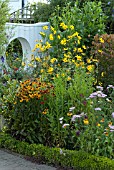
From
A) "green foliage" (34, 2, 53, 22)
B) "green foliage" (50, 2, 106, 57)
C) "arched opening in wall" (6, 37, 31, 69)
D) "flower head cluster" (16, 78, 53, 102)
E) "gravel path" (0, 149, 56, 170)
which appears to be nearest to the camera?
"gravel path" (0, 149, 56, 170)

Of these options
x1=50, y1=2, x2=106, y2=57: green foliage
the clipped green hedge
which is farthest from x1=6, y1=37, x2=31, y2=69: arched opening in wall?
the clipped green hedge

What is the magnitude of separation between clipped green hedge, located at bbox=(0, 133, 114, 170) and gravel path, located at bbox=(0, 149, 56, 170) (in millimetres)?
120

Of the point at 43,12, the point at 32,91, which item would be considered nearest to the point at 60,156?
the point at 32,91

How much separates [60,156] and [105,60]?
259cm

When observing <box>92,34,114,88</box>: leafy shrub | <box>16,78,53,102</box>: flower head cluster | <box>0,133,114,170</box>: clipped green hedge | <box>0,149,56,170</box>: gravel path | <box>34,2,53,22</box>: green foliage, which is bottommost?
<box>0,149,56,170</box>: gravel path

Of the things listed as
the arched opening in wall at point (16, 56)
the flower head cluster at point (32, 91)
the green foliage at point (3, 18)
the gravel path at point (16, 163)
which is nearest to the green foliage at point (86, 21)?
the arched opening in wall at point (16, 56)

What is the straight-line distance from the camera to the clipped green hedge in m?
4.64

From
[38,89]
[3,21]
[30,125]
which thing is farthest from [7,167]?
[3,21]

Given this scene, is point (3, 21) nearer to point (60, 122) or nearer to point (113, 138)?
point (60, 122)

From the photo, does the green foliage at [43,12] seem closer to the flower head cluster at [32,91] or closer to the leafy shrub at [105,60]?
the leafy shrub at [105,60]

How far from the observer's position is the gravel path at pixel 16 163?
490 centimetres

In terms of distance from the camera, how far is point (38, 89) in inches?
213

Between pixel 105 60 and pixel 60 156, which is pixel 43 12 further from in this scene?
pixel 60 156

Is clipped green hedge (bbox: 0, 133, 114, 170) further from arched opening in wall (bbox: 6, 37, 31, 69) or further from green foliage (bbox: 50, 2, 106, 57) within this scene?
green foliage (bbox: 50, 2, 106, 57)
